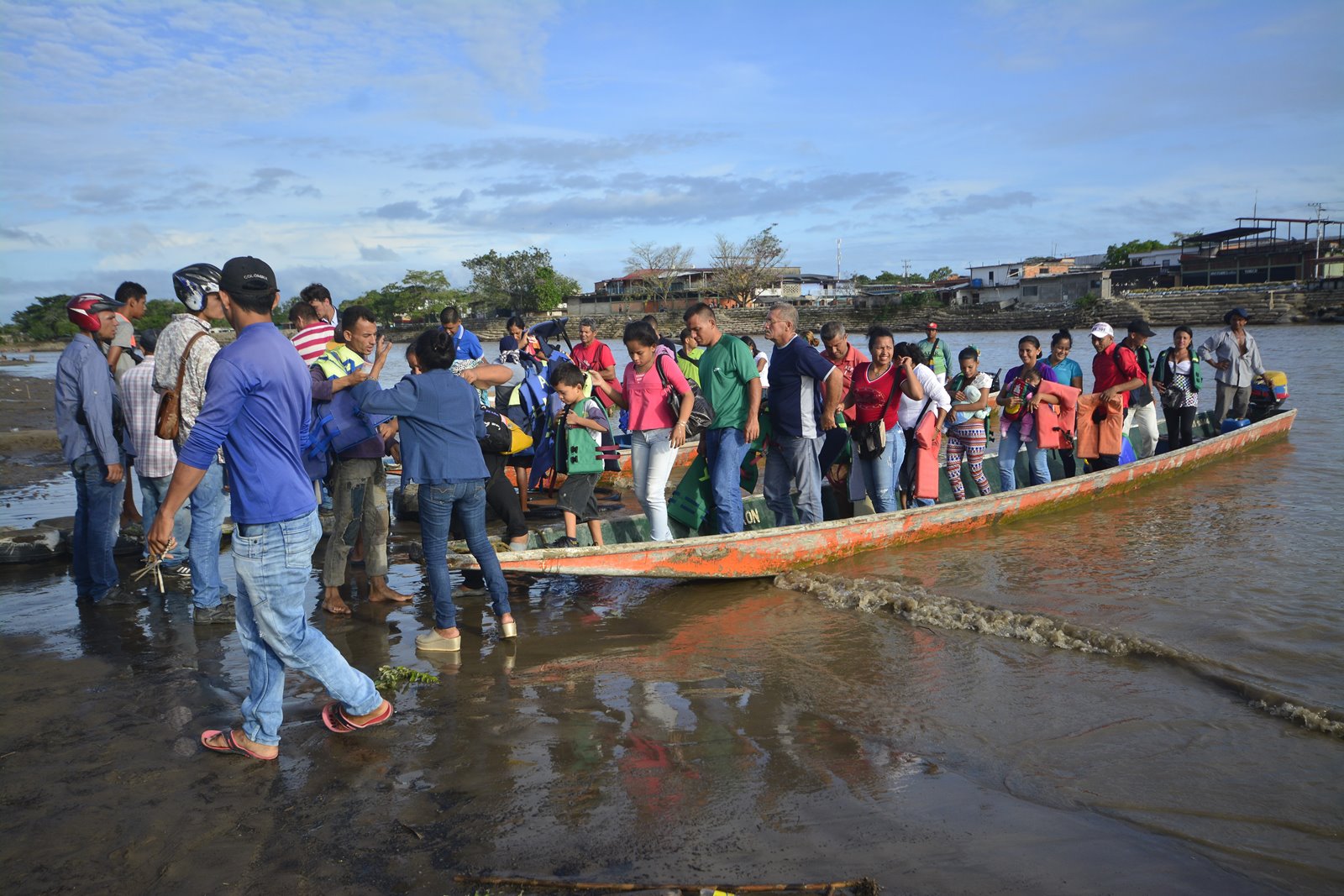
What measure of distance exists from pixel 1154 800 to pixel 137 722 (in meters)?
4.48

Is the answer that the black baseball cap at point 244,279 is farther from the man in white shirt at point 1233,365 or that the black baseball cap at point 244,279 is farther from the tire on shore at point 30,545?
the man in white shirt at point 1233,365

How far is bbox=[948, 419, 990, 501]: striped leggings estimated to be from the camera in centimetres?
841

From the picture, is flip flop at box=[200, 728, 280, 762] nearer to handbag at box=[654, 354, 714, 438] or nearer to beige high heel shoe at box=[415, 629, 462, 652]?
beige high heel shoe at box=[415, 629, 462, 652]

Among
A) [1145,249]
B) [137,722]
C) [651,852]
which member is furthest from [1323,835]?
[1145,249]

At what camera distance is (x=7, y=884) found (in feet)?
9.41

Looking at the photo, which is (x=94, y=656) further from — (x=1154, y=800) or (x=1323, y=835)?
(x=1323, y=835)

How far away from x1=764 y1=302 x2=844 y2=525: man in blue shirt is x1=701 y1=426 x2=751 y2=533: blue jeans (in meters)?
0.39

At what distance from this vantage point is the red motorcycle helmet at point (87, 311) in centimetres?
559

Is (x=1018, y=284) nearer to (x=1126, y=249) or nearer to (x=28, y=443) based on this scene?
A: (x=1126, y=249)

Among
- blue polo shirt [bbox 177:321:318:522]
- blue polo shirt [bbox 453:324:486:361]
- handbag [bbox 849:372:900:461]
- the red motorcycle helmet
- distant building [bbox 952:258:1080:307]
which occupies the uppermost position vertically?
distant building [bbox 952:258:1080:307]

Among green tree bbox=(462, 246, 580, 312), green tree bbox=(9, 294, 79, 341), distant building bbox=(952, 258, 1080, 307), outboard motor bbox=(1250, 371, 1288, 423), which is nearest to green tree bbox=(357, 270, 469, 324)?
green tree bbox=(462, 246, 580, 312)

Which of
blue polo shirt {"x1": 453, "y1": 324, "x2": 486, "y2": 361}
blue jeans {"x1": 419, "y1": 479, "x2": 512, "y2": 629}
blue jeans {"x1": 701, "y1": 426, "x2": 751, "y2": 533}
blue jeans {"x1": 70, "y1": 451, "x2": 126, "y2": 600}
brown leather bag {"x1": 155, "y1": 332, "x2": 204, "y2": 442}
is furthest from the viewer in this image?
blue polo shirt {"x1": 453, "y1": 324, "x2": 486, "y2": 361}

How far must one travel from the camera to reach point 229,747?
3.71 m

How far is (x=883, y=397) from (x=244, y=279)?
486 centimetres
